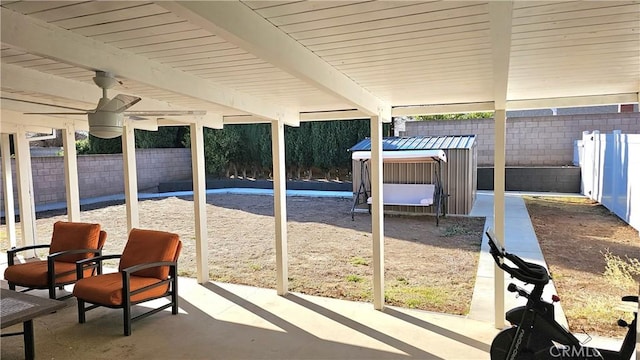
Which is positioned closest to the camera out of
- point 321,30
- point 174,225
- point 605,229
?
point 321,30

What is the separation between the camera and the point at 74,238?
15.7 feet

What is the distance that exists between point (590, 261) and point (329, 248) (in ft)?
12.8

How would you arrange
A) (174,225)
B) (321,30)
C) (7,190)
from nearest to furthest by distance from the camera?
(321,30) → (7,190) → (174,225)

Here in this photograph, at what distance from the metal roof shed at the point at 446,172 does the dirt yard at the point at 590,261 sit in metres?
1.61

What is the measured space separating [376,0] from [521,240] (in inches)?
253

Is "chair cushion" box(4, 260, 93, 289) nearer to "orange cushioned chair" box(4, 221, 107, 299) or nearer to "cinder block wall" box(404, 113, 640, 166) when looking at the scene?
"orange cushioned chair" box(4, 221, 107, 299)

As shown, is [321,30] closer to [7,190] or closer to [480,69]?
[480,69]

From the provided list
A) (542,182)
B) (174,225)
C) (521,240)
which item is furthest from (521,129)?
(174,225)

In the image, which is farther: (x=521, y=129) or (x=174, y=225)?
(x=521, y=129)

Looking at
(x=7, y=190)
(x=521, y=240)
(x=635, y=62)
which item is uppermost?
(x=635, y=62)

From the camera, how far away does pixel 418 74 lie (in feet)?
9.98

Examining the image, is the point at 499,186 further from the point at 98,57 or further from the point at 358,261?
the point at 98,57

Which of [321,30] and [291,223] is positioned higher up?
[321,30]

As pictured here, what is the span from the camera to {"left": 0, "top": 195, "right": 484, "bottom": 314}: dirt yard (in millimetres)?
5074
